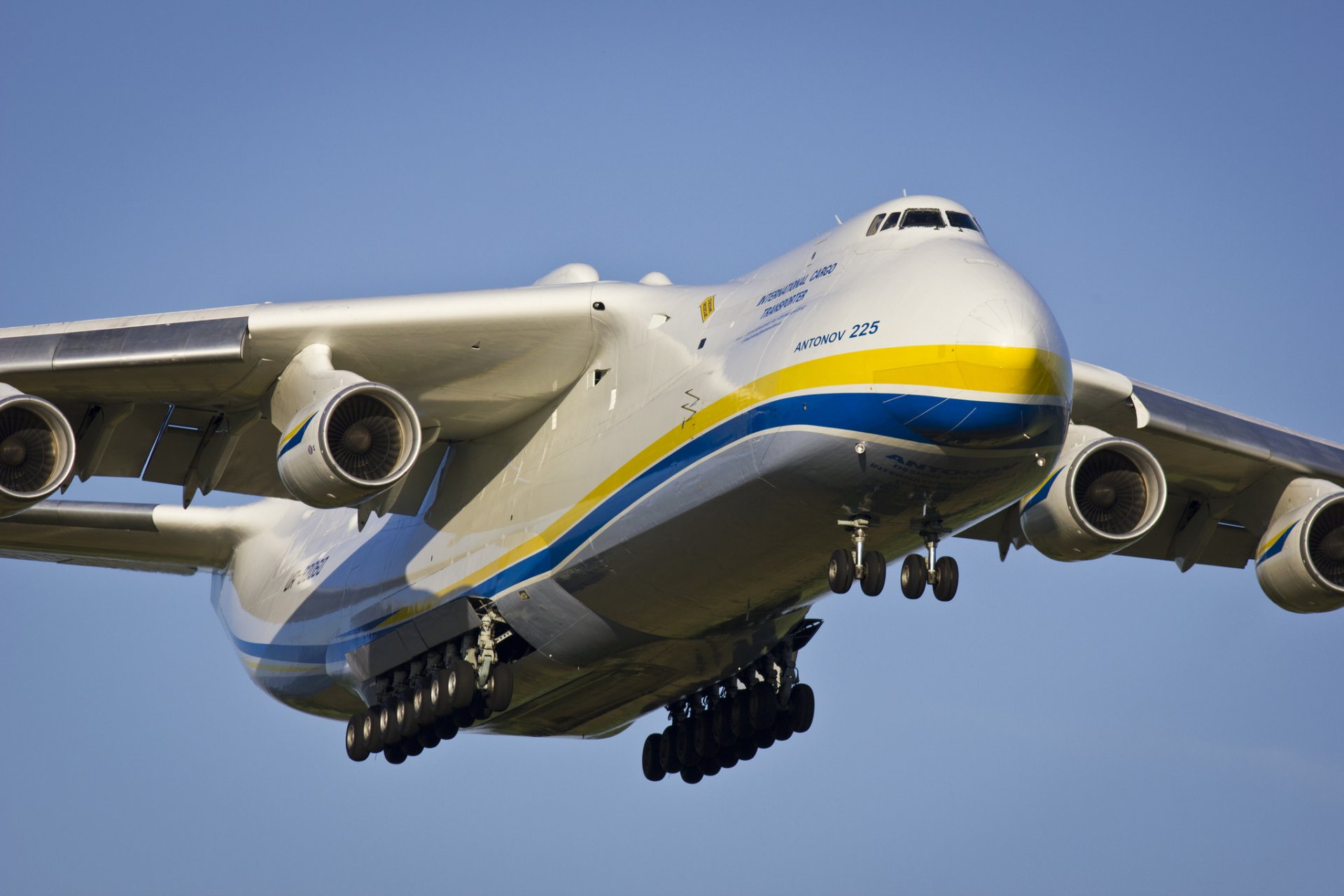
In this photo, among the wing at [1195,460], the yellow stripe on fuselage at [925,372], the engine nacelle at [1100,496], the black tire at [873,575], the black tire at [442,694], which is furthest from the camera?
the black tire at [442,694]

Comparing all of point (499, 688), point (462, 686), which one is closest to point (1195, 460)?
point (499, 688)

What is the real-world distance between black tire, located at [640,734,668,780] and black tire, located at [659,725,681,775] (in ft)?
0.09

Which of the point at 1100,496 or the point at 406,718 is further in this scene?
the point at 406,718

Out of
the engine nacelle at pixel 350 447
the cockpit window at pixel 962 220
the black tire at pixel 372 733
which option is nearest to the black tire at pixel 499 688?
the black tire at pixel 372 733

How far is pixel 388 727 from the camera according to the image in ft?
47.4

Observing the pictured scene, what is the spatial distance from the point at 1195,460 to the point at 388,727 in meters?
6.35

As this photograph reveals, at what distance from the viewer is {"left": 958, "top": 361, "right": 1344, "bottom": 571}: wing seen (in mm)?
13562

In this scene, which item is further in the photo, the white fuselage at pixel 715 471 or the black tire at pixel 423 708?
the black tire at pixel 423 708

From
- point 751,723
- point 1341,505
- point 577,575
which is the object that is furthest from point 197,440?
point 1341,505

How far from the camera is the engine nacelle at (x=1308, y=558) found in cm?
1369

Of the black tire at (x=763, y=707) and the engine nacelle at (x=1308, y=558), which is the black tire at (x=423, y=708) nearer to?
the black tire at (x=763, y=707)

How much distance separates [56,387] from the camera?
12844 millimetres

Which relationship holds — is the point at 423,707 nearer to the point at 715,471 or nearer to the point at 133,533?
the point at 715,471

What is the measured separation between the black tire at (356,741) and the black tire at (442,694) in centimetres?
108
